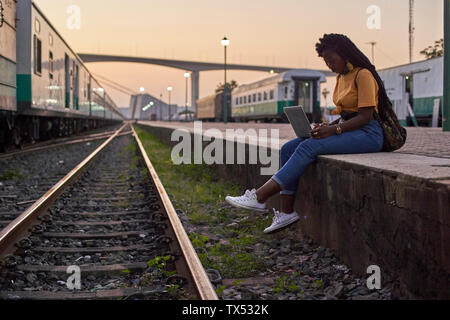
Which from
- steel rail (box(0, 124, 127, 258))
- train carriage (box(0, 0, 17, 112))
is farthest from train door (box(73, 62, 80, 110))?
steel rail (box(0, 124, 127, 258))

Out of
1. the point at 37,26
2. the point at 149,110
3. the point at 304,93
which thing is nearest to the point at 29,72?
the point at 37,26

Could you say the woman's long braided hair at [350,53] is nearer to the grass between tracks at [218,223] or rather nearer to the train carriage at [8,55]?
the grass between tracks at [218,223]

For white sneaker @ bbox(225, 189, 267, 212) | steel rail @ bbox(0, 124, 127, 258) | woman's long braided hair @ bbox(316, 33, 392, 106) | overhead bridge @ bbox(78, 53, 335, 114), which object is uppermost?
overhead bridge @ bbox(78, 53, 335, 114)

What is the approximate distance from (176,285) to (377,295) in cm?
121

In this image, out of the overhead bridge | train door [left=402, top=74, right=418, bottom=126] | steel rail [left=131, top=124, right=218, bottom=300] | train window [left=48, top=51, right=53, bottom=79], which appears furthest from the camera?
the overhead bridge

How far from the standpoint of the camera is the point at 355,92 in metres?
4.02

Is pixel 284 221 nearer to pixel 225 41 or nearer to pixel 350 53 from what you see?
pixel 350 53

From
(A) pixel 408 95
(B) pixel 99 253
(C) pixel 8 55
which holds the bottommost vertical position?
(B) pixel 99 253

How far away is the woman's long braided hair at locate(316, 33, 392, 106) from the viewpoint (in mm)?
4004

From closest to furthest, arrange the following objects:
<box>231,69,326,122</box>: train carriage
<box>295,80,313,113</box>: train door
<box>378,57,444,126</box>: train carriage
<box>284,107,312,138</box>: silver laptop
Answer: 1. <box>284,107,312,138</box>: silver laptop
2. <box>378,57,444,126</box>: train carriage
3. <box>231,69,326,122</box>: train carriage
4. <box>295,80,313,113</box>: train door

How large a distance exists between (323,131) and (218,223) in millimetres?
1845

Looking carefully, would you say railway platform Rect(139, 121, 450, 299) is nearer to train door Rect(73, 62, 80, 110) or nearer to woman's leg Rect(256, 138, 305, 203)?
woman's leg Rect(256, 138, 305, 203)

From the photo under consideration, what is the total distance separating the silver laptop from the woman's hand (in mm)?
233
